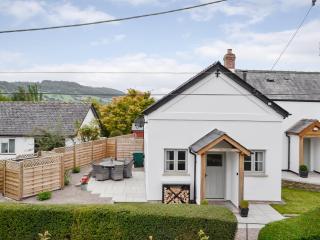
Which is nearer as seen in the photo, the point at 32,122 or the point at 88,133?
the point at 88,133

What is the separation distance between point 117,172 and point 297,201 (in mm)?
10539

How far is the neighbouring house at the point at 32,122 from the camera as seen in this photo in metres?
30.1

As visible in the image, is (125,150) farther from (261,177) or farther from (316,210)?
(316,210)

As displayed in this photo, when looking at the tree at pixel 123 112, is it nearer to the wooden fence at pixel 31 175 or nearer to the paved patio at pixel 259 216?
the wooden fence at pixel 31 175

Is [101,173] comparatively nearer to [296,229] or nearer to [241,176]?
[241,176]

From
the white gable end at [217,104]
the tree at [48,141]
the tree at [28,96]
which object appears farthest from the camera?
the tree at [28,96]

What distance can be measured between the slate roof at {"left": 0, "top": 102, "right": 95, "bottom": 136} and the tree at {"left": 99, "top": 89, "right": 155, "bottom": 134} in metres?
9.90

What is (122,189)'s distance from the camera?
1864cm

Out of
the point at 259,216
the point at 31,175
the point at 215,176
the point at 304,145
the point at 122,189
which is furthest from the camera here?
the point at 304,145

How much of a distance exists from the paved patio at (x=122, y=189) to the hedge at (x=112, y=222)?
5.94 meters

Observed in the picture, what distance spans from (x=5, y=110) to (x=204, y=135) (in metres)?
23.8

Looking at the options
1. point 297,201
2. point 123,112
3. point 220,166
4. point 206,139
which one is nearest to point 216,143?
point 206,139

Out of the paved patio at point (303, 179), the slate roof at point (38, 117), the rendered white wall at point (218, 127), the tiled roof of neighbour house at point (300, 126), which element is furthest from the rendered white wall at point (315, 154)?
the slate roof at point (38, 117)

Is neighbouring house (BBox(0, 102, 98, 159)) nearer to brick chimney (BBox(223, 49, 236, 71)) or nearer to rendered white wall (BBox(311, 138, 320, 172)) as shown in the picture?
brick chimney (BBox(223, 49, 236, 71))
